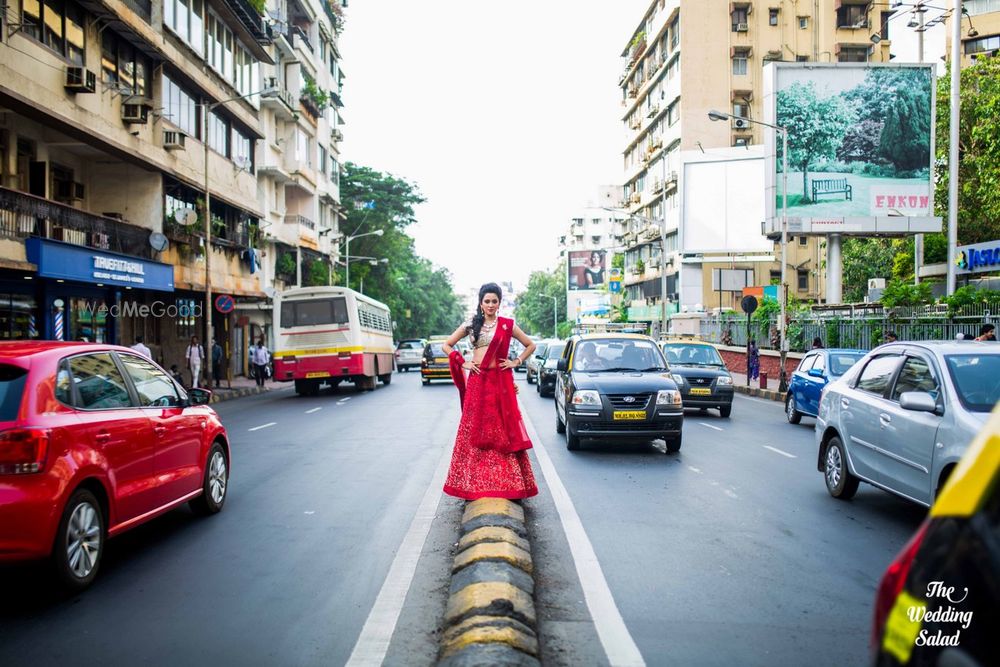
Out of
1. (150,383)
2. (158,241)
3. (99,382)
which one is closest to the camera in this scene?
(99,382)

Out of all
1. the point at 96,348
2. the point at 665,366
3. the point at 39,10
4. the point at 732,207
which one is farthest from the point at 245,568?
the point at 732,207

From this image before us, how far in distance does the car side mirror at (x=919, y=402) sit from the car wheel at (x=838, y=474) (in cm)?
197

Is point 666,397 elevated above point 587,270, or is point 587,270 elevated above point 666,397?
point 587,270

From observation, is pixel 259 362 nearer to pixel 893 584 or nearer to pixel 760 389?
pixel 760 389

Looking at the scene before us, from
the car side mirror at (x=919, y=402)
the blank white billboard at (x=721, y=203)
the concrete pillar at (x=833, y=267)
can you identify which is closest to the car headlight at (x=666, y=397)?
the car side mirror at (x=919, y=402)

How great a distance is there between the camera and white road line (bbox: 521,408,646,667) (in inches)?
174

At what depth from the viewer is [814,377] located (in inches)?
696

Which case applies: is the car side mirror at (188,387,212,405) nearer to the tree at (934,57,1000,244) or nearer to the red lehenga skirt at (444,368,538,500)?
the red lehenga skirt at (444,368,538,500)

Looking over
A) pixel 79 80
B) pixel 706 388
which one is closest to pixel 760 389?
pixel 706 388

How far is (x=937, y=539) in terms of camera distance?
6.77 feet

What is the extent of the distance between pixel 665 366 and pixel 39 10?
1690 cm

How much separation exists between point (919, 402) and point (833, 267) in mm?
32894

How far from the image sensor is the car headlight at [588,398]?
40.3ft

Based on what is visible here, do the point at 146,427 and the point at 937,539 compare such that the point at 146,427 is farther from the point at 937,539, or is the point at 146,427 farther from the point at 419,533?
the point at 937,539
